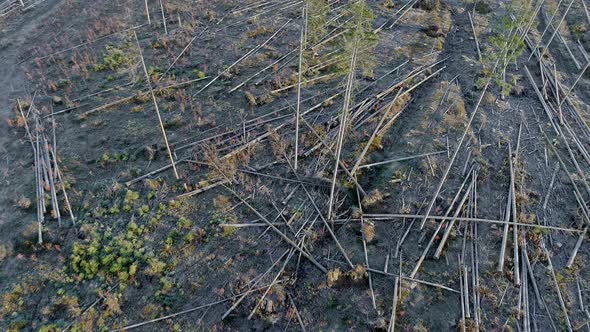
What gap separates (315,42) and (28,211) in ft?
39.6

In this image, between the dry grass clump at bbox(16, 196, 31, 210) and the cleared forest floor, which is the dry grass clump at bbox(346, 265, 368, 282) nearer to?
the cleared forest floor

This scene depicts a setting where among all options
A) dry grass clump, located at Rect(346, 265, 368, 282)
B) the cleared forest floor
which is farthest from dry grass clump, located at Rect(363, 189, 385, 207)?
dry grass clump, located at Rect(346, 265, 368, 282)

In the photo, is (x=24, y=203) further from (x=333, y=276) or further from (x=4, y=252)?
(x=333, y=276)

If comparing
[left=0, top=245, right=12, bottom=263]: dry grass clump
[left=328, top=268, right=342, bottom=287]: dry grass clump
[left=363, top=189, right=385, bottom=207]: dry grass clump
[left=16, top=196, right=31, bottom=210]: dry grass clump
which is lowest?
[left=328, top=268, right=342, bottom=287]: dry grass clump

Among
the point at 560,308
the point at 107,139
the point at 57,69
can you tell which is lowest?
the point at 560,308

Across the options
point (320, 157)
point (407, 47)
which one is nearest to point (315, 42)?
point (407, 47)

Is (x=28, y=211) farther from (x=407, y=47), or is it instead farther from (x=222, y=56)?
(x=407, y=47)

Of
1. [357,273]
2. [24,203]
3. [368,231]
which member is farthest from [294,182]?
[24,203]

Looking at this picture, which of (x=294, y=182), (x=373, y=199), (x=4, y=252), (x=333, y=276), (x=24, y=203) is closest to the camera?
(x=333, y=276)

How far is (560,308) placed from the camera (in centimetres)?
845

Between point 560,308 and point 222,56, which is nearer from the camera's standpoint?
point 560,308

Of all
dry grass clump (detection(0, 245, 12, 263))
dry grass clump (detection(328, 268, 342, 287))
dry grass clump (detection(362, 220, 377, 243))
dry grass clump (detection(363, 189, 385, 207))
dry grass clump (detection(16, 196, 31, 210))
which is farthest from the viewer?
dry grass clump (detection(16, 196, 31, 210))

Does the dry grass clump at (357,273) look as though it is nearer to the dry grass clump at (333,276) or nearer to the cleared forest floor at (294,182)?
the cleared forest floor at (294,182)

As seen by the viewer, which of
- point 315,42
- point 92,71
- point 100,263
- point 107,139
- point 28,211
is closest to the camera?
point 100,263
